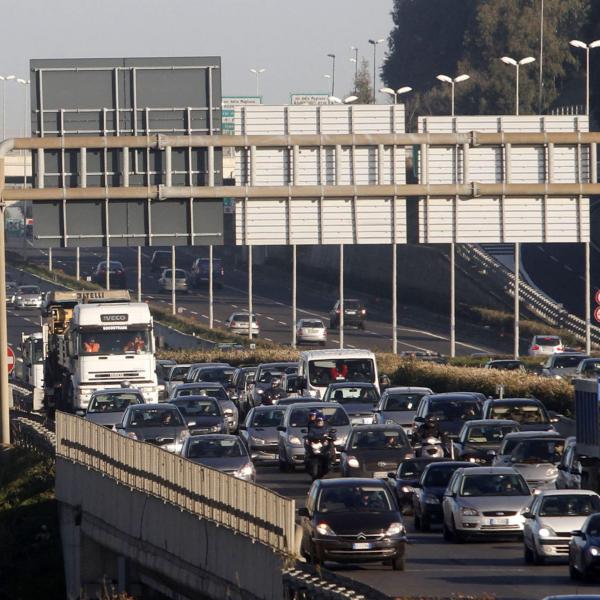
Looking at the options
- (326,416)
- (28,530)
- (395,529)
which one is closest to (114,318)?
(28,530)

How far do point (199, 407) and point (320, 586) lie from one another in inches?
1012

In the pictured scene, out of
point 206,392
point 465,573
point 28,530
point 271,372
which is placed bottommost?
point 28,530

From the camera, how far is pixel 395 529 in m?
25.0

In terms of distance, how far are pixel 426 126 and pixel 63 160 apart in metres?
8.70

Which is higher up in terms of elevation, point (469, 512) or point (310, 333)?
point (469, 512)

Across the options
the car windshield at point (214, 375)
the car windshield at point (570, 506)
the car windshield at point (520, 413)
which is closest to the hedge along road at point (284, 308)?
the car windshield at point (214, 375)

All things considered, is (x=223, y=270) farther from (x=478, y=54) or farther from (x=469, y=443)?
(x=469, y=443)

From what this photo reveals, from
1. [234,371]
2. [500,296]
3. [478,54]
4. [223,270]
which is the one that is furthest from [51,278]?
[234,371]

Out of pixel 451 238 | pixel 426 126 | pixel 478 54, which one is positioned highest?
pixel 478 54

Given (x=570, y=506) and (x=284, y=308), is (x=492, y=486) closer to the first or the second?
(x=570, y=506)

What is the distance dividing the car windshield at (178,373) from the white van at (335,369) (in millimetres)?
11604

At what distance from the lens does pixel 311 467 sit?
38562mm

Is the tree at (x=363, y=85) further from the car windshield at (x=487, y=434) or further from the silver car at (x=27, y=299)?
the car windshield at (x=487, y=434)

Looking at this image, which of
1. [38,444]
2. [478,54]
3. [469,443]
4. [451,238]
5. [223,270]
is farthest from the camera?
[478,54]
